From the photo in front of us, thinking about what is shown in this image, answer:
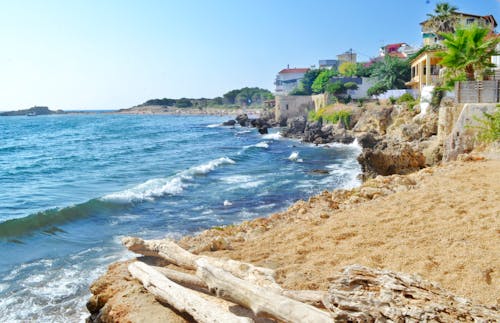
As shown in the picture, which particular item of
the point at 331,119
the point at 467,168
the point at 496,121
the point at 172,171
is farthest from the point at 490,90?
the point at 331,119

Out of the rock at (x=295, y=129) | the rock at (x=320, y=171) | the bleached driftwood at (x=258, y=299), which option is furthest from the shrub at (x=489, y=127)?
the rock at (x=295, y=129)

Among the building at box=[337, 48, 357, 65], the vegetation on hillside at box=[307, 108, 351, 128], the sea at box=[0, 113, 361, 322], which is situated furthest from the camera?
the building at box=[337, 48, 357, 65]

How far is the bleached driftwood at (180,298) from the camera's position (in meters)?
4.93

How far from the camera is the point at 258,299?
16.1ft

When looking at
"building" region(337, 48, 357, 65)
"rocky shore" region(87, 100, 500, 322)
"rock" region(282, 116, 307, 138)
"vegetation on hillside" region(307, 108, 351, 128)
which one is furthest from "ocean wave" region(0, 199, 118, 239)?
"building" region(337, 48, 357, 65)

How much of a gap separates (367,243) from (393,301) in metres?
4.04

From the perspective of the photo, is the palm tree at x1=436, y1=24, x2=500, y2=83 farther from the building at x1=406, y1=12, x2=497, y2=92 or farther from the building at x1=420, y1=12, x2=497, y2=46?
the building at x1=420, y1=12, x2=497, y2=46

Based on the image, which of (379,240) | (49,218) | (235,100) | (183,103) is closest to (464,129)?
(379,240)

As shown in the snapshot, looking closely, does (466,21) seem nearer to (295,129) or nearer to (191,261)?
(295,129)

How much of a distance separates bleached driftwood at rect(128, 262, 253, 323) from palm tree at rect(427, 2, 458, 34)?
167 ft

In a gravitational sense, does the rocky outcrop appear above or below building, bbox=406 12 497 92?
below

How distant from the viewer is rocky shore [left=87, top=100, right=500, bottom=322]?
246 inches

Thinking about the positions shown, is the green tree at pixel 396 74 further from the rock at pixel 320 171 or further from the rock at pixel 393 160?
the rock at pixel 393 160

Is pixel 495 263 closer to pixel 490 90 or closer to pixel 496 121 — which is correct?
pixel 496 121
